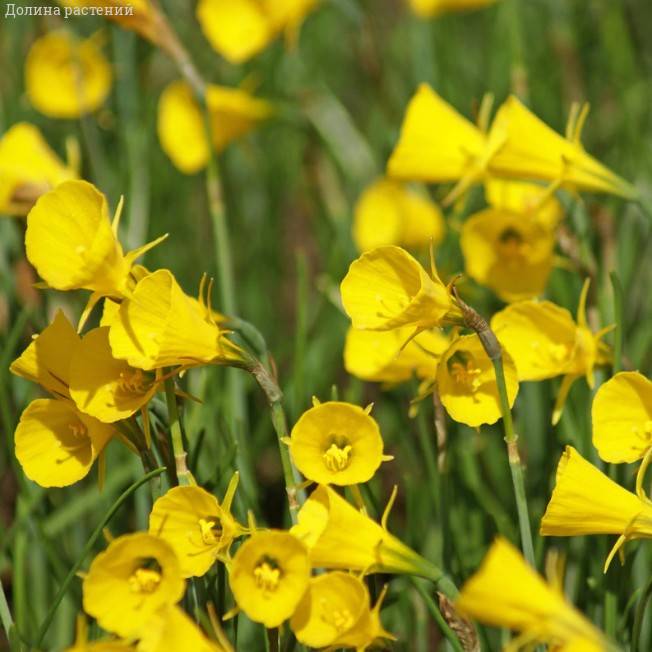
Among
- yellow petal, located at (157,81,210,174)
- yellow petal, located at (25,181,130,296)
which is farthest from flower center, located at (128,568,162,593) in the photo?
yellow petal, located at (157,81,210,174)

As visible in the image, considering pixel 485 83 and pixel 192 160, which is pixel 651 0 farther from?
pixel 192 160

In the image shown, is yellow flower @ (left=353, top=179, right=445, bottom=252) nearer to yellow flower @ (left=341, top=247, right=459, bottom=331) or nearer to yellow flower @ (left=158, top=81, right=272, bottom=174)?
yellow flower @ (left=158, top=81, right=272, bottom=174)

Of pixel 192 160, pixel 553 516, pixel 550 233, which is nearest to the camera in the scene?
pixel 553 516

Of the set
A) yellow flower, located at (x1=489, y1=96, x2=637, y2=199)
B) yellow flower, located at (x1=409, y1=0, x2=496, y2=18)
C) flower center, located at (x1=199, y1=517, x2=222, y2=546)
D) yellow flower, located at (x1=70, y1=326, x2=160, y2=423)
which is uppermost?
yellow flower, located at (x1=409, y1=0, x2=496, y2=18)

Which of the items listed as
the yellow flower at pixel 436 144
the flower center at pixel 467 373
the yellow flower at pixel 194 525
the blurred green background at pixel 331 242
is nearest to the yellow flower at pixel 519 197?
the blurred green background at pixel 331 242

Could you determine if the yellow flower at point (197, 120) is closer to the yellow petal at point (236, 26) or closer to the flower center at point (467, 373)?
the yellow petal at point (236, 26)

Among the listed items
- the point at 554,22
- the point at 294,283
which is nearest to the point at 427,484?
the point at 294,283
